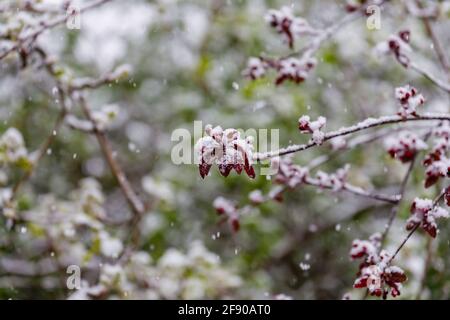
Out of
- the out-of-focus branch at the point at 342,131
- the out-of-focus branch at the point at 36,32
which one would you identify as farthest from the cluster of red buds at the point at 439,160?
the out-of-focus branch at the point at 36,32

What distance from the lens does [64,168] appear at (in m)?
5.39

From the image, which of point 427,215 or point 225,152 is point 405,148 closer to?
point 427,215

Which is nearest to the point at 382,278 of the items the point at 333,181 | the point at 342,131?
the point at 342,131

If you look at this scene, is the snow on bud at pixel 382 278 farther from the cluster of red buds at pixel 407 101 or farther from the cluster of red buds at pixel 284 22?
the cluster of red buds at pixel 284 22

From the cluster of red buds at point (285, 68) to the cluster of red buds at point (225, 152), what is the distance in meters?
0.95

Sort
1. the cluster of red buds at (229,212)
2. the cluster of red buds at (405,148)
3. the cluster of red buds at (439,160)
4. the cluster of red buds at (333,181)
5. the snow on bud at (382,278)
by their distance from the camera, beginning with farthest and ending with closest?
the cluster of red buds at (229,212) < the cluster of red buds at (333,181) < the cluster of red buds at (405,148) < the cluster of red buds at (439,160) < the snow on bud at (382,278)

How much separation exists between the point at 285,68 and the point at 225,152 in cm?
100

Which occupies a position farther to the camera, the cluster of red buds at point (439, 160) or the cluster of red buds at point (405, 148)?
the cluster of red buds at point (405, 148)

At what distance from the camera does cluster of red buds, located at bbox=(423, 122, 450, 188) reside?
5.52ft

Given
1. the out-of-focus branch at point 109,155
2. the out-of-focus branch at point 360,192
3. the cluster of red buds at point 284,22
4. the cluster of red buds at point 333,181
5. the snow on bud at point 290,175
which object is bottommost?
the out-of-focus branch at point 360,192

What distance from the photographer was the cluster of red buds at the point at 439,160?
168cm

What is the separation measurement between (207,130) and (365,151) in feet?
10.8

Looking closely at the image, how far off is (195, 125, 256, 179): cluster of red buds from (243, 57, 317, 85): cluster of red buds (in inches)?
37.5

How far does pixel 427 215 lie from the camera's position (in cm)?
159
